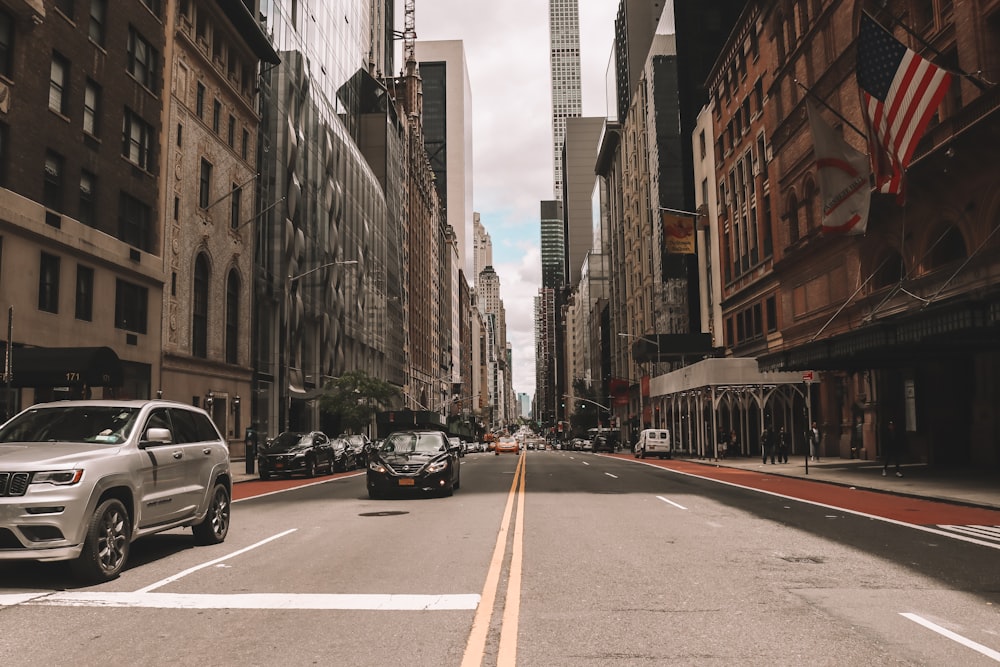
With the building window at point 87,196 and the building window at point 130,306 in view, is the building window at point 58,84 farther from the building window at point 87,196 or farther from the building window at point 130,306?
the building window at point 130,306

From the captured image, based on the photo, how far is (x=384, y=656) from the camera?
5.72 meters

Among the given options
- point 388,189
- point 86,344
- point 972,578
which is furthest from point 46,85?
point 388,189

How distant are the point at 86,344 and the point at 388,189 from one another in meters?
66.5

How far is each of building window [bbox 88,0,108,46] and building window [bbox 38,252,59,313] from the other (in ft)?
28.7

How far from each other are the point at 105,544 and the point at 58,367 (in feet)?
49.1

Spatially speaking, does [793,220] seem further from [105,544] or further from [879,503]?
[105,544]

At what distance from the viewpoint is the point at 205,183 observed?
39.4 meters

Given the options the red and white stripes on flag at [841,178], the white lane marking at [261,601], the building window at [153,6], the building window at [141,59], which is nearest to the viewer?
the white lane marking at [261,601]

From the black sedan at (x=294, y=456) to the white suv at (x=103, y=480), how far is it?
55.4ft

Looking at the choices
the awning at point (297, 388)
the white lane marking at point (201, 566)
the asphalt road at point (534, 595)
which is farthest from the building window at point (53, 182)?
the awning at point (297, 388)

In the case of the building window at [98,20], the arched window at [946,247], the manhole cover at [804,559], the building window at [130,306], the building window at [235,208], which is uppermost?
the building window at [98,20]

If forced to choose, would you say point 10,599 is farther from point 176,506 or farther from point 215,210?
point 215,210

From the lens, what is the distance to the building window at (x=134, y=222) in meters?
31.7

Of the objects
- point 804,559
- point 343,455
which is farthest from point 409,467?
point 343,455
